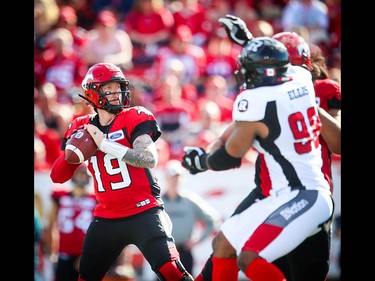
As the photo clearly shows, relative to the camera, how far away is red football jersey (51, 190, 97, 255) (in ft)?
30.0

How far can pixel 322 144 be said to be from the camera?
5941mm

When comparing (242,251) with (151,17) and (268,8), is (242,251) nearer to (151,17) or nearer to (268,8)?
(151,17)

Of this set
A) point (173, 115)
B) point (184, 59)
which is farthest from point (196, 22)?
point (173, 115)

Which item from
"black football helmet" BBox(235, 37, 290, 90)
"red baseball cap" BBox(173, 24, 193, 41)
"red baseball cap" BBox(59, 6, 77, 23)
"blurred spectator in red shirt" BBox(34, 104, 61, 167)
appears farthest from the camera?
"red baseball cap" BBox(59, 6, 77, 23)

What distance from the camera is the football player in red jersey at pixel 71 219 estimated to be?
9.12 m

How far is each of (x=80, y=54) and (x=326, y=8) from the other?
12.6 ft

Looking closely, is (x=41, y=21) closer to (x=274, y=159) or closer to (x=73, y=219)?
(x=73, y=219)

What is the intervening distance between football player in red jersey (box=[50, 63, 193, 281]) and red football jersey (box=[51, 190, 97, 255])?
10.8ft

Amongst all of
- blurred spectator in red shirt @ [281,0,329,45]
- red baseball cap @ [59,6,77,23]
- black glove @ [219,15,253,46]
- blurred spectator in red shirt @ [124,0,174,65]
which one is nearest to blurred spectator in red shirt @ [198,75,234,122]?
blurred spectator in red shirt @ [124,0,174,65]

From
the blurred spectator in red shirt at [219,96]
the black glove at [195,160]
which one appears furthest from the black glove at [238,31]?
the blurred spectator in red shirt at [219,96]

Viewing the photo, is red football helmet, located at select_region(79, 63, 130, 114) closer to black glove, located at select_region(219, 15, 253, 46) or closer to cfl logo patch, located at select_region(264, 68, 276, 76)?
black glove, located at select_region(219, 15, 253, 46)
